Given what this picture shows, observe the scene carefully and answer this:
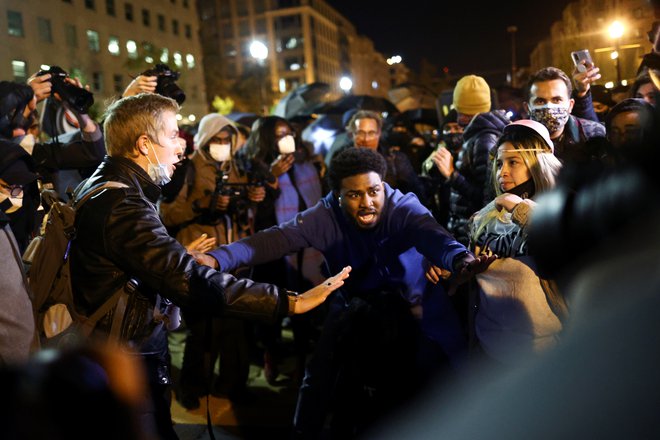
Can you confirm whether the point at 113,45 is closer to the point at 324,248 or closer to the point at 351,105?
the point at 351,105

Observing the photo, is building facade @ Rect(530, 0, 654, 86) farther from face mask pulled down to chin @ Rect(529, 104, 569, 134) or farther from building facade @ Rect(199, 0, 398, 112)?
building facade @ Rect(199, 0, 398, 112)

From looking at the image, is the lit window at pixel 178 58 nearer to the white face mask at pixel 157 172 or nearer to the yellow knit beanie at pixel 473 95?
the yellow knit beanie at pixel 473 95

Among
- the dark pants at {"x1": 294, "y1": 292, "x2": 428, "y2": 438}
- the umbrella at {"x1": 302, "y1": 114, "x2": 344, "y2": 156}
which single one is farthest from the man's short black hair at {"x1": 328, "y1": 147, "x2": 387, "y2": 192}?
the umbrella at {"x1": 302, "y1": 114, "x2": 344, "y2": 156}

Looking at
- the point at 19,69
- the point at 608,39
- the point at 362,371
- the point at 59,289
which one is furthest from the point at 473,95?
the point at 19,69

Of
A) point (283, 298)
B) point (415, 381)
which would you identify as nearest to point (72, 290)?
point (283, 298)

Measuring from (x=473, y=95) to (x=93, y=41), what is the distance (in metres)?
52.8

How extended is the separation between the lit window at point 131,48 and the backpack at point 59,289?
5764 centimetres

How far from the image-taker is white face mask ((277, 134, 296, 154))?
6.32 metres

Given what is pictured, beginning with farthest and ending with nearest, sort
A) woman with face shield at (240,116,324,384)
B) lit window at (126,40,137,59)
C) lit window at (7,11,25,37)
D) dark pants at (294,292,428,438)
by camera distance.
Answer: lit window at (126,40,137,59)
lit window at (7,11,25,37)
woman with face shield at (240,116,324,384)
dark pants at (294,292,428,438)

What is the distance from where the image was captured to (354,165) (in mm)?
3742

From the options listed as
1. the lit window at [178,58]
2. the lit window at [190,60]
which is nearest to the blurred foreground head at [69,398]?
the lit window at [178,58]

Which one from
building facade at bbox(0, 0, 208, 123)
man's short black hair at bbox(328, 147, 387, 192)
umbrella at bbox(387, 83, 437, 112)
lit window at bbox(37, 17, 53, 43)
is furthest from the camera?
lit window at bbox(37, 17, 53, 43)

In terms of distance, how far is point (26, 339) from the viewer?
8.87ft

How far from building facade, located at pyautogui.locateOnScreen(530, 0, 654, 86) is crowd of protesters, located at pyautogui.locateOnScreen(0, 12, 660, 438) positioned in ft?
2.99
